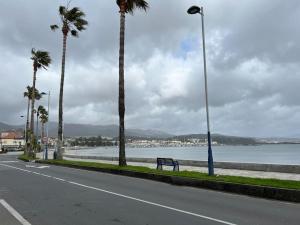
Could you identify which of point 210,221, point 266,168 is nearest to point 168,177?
point 266,168

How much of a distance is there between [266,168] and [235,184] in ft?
33.2

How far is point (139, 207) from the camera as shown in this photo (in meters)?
13.8

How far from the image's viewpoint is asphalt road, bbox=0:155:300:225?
1143 cm

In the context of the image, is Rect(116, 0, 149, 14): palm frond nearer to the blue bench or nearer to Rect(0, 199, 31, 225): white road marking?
the blue bench

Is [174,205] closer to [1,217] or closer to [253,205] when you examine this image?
[253,205]

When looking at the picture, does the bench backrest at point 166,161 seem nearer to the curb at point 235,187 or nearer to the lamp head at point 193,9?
the curb at point 235,187

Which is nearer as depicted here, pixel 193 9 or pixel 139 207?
pixel 139 207

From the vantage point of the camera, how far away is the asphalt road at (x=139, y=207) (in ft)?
37.5

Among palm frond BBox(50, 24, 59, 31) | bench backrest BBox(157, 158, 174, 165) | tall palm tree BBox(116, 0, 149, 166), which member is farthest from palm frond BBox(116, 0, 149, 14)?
palm frond BBox(50, 24, 59, 31)

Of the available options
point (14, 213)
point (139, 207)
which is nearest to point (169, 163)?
point (139, 207)

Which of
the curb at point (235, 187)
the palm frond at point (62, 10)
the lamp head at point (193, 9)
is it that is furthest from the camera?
the palm frond at point (62, 10)

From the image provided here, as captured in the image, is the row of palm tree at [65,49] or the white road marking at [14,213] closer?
the white road marking at [14,213]

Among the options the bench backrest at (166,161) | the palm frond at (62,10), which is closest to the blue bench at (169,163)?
the bench backrest at (166,161)

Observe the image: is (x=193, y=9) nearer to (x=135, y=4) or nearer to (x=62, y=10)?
(x=135, y=4)
